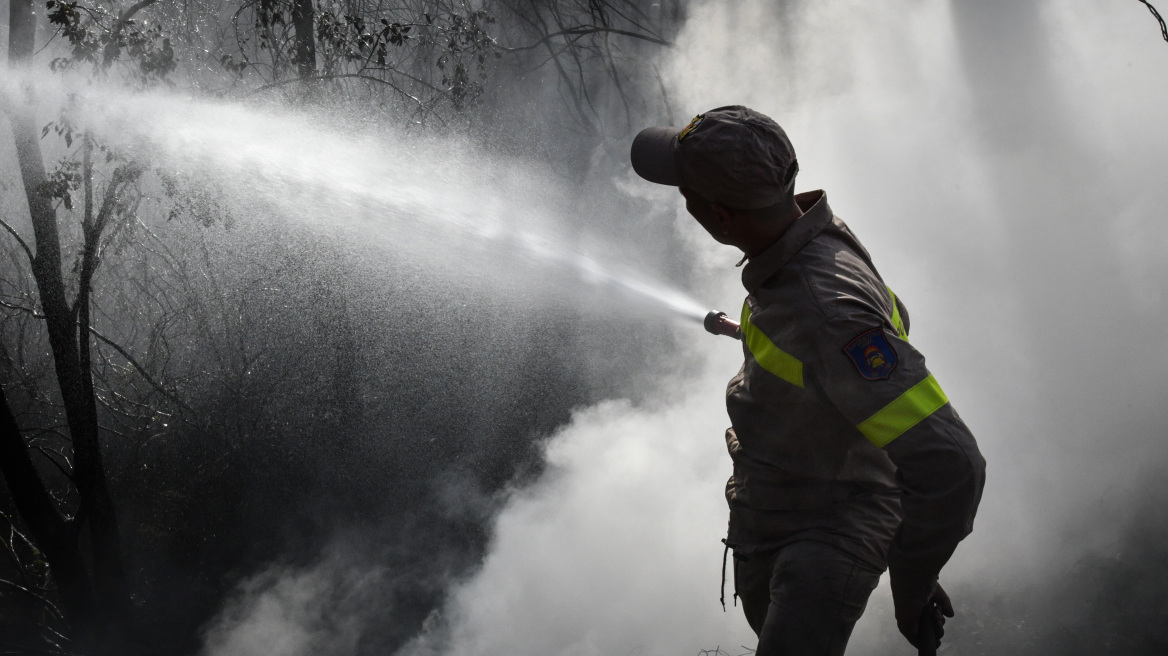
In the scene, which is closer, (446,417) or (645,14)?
(446,417)

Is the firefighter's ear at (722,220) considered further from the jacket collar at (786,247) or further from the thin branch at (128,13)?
the thin branch at (128,13)

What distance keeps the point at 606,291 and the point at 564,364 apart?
65 centimetres

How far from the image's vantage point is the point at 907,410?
160 centimetres

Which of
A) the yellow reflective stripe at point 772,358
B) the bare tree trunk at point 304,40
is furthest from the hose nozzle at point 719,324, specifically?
the bare tree trunk at point 304,40

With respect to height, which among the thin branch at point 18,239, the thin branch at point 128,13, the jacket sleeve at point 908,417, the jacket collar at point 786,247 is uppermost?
the thin branch at point 128,13

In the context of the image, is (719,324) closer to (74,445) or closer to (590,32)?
(74,445)

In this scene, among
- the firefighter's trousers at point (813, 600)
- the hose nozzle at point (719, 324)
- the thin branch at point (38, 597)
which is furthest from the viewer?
the thin branch at point (38, 597)

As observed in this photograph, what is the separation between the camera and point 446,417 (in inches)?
206

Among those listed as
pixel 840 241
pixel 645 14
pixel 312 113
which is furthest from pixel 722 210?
pixel 645 14

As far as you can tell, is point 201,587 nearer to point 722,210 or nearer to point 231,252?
point 231,252

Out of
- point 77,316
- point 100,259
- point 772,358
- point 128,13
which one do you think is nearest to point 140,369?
point 77,316

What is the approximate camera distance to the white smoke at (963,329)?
3986 millimetres

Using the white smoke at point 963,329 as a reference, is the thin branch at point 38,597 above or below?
below

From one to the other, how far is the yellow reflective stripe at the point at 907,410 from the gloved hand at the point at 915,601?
0.37 metres
